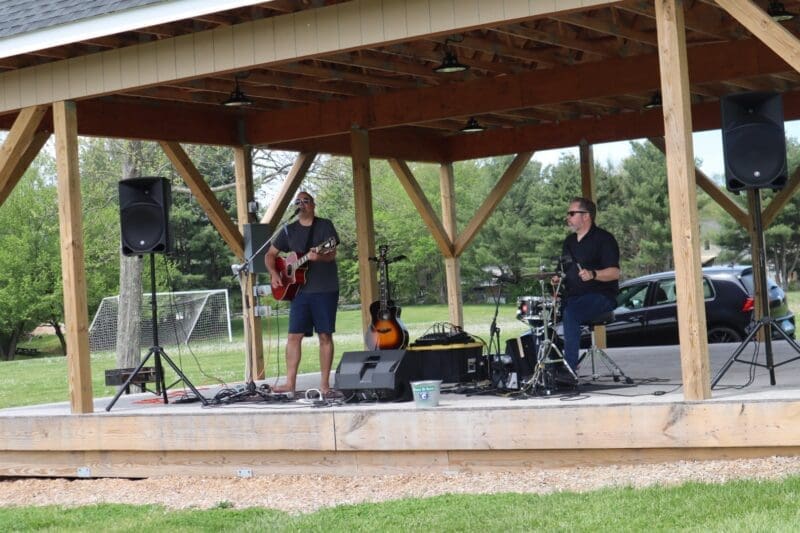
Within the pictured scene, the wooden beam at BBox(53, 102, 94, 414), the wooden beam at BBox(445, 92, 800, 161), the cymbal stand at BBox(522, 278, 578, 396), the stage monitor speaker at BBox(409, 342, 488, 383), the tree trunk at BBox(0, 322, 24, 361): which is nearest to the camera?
the cymbal stand at BBox(522, 278, 578, 396)

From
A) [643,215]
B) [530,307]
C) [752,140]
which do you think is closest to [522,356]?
[530,307]

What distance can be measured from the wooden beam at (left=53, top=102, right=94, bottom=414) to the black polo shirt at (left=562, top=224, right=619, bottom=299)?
3.62m

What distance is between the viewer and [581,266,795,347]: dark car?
558 inches

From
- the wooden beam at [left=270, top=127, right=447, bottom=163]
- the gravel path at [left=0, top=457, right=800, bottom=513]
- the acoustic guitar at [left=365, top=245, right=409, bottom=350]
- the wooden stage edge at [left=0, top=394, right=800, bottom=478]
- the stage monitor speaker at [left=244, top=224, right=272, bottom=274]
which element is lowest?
the gravel path at [left=0, top=457, right=800, bottom=513]

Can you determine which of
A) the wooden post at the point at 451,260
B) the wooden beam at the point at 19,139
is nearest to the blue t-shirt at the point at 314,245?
the wooden beam at the point at 19,139

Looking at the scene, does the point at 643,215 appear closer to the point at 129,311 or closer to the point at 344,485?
the point at 129,311

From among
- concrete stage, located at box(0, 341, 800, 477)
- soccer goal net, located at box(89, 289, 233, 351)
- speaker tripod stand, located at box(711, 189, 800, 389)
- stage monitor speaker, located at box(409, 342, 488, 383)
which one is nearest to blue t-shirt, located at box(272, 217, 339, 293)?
concrete stage, located at box(0, 341, 800, 477)

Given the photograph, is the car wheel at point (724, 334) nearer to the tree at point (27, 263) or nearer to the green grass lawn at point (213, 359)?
the green grass lawn at point (213, 359)

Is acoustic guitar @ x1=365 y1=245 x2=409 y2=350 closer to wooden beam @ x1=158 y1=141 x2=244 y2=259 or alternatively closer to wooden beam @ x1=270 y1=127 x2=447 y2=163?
wooden beam @ x1=158 y1=141 x2=244 y2=259

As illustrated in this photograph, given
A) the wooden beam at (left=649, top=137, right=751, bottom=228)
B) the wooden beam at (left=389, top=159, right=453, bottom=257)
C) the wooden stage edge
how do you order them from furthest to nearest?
the wooden beam at (left=389, top=159, right=453, bottom=257)
the wooden beam at (left=649, top=137, right=751, bottom=228)
the wooden stage edge

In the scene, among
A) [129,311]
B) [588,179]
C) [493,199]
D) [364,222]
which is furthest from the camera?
[129,311]

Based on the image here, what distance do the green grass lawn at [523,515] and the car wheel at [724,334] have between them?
26.2 ft

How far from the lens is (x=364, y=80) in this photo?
421 inches

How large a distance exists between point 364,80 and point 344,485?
13.4ft
